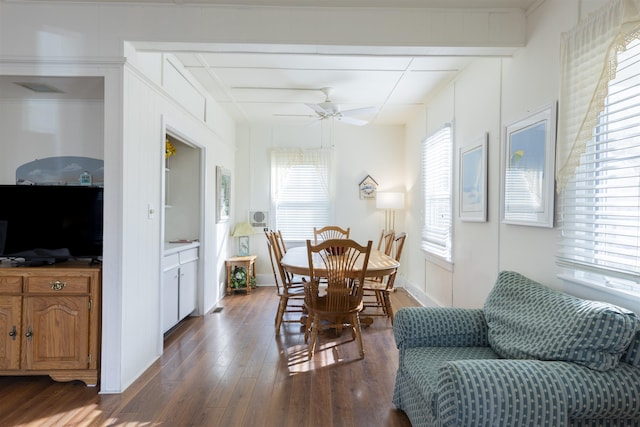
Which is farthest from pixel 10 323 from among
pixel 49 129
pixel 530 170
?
pixel 530 170

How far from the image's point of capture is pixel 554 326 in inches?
66.1

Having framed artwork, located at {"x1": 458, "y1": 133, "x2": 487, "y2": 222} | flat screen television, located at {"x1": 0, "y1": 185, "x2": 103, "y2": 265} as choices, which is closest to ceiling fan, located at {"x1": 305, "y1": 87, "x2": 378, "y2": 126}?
framed artwork, located at {"x1": 458, "y1": 133, "x2": 487, "y2": 222}

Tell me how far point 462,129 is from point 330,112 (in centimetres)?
149

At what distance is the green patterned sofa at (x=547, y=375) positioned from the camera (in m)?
1.36

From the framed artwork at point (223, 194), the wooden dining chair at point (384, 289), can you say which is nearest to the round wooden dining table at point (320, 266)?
the wooden dining chair at point (384, 289)

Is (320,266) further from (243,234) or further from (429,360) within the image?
(243,234)

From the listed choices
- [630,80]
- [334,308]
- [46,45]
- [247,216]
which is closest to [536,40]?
[630,80]

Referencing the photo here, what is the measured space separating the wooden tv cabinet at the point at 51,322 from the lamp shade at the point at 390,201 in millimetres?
3989

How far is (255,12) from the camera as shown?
8.29 ft

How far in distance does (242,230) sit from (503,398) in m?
4.66

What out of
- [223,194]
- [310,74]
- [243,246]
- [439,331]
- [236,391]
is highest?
[310,74]

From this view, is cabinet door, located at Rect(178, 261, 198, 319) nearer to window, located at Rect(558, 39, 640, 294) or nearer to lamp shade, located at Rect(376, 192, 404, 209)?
lamp shade, located at Rect(376, 192, 404, 209)

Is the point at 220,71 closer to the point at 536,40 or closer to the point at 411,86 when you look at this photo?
the point at 411,86

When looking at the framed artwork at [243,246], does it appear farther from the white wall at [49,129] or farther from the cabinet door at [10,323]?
the cabinet door at [10,323]
